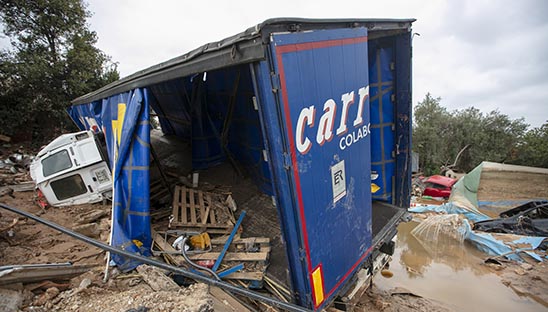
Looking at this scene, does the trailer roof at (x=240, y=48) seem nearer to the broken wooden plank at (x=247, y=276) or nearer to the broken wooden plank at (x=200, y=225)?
the broken wooden plank at (x=200, y=225)

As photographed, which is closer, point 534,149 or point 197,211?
point 197,211

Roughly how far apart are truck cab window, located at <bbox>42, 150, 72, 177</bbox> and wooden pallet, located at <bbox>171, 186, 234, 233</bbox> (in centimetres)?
335

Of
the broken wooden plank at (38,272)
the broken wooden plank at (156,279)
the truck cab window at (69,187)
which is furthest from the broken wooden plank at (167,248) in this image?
the truck cab window at (69,187)

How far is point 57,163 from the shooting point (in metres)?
5.91

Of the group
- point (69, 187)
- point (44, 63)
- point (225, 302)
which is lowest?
point (225, 302)

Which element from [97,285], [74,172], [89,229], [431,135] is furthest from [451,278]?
[431,135]

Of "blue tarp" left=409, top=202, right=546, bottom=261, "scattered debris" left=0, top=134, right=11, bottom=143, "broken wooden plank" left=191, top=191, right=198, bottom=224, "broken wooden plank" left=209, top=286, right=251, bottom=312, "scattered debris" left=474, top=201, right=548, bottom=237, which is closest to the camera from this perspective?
"broken wooden plank" left=209, top=286, right=251, bottom=312

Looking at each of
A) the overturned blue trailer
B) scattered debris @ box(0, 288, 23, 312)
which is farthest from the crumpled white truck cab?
scattered debris @ box(0, 288, 23, 312)

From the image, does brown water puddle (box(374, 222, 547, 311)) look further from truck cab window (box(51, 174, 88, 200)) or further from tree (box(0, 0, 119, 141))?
tree (box(0, 0, 119, 141))

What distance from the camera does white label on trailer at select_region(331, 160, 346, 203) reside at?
245 cm

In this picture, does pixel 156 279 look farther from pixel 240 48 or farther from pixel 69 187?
pixel 69 187

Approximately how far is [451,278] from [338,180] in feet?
22.1

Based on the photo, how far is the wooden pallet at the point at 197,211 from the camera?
13.2ft

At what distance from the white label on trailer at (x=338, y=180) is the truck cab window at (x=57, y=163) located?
21.7 feet
